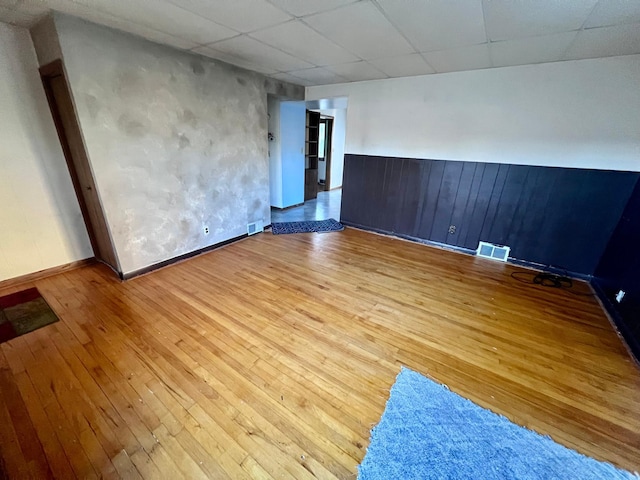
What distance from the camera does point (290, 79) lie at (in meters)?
4.18

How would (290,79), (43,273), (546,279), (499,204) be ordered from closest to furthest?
(43,273) → (546,279) → (499,204) → (290,79)

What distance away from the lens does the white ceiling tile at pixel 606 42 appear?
2.09 meters

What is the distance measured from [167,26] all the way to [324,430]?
343 centimetres

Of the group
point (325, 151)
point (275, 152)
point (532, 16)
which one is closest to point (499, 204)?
point (532, 16)

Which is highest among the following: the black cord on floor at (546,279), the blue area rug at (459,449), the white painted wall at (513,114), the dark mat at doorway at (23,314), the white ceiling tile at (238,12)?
the white ceiling tile at (238,12)

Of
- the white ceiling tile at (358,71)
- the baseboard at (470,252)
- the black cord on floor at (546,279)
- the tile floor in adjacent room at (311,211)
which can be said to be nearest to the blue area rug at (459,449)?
the black cord on floor at (546,279)

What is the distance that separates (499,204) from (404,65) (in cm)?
226

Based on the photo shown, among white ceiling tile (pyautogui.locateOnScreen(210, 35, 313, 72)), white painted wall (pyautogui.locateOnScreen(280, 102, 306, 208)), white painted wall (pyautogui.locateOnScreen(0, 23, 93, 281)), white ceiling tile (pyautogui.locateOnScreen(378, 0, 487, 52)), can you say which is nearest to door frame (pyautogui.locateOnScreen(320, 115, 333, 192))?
white painted wall (pyautogui.locateOnScreen(280, 102, 306, 208))

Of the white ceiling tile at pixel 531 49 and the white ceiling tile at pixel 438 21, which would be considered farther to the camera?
the white ceiling tile at pixel 531 49

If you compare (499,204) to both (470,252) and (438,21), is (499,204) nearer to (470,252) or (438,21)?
(470,252)

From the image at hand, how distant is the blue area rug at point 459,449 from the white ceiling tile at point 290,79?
434 cm

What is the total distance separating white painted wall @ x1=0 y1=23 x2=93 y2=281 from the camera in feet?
7.82

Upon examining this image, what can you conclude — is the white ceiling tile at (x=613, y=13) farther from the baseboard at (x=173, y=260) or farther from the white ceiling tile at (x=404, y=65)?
the baseboard at (x=173, y=260)

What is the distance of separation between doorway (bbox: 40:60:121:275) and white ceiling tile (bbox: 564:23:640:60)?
458 centimetres
